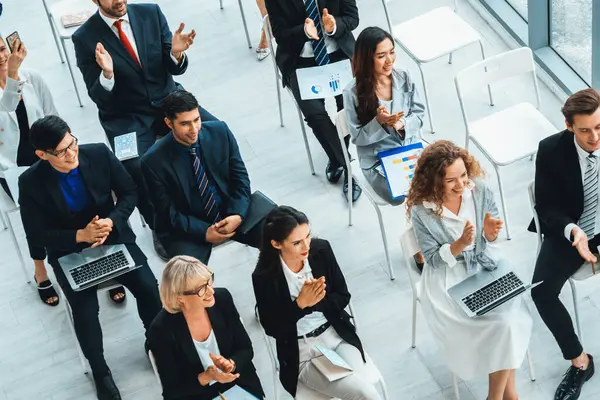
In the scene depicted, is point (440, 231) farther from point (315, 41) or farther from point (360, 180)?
point (315, 41)

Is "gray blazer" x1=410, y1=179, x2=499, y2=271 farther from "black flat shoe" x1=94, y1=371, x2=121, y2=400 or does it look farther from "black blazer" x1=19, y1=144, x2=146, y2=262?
"black flat shoe" x1=94, y1=371, x2=121, y2=400

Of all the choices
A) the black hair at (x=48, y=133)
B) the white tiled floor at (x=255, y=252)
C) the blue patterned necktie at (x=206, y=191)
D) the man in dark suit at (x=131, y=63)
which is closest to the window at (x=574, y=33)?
the white tiled floor at (x=255, y=252)

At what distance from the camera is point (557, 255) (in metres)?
5.52

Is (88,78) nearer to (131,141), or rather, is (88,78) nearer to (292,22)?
(131,141)

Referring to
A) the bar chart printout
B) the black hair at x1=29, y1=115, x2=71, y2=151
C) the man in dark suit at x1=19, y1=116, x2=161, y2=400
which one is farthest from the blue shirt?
the bar chart printout

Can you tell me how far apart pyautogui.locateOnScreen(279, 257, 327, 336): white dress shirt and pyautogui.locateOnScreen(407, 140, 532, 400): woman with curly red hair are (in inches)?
23.1

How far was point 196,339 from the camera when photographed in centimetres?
516

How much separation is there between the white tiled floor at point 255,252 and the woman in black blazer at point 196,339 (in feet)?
2.25

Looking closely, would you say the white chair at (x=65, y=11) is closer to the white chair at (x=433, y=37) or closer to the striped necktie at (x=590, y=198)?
the white chair at (x=433, y=37)

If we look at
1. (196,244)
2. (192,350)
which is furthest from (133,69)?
(192,350)

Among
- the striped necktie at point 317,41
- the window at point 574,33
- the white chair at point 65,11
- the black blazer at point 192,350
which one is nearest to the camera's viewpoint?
the black blazer at point 192,350

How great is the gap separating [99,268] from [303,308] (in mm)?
1254

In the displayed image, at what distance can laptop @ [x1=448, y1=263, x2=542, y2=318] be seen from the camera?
17.3 feet

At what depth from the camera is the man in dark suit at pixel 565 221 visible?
5434mm
